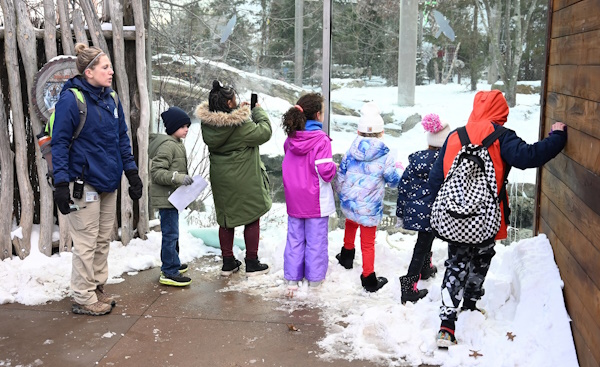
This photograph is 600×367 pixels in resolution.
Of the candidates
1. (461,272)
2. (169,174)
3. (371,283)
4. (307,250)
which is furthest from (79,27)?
(461,272)

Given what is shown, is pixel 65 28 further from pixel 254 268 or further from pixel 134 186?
pixel 254 268

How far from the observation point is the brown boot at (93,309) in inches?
193

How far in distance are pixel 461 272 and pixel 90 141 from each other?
291 cm

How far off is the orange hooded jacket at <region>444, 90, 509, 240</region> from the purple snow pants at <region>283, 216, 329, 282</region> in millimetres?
1528

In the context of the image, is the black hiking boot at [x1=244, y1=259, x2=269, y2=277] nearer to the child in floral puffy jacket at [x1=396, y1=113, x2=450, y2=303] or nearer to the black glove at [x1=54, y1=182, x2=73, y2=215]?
the child in floral puffy jacket at [x1=396, y1=113, x2=450, y2=303]

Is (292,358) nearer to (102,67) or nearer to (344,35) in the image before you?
(102,67)

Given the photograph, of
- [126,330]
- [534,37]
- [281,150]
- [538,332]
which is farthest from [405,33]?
[126,330]

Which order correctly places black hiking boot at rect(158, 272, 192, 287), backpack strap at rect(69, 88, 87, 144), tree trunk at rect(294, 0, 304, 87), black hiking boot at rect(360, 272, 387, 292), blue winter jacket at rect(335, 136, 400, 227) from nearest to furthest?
backpack strap at rect(69, 88, 87, 144)
blue winter jacket at rect(335, 136, 400, 227)
black hiking boot at rect(360, 272, 387, 292)
black hiking boot at rect(158, 272, 192, 287)
tree trunk at rect(294, 0, 304, 87)

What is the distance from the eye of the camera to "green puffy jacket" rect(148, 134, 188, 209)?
17.5ft

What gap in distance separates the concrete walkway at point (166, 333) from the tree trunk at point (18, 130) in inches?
42.4

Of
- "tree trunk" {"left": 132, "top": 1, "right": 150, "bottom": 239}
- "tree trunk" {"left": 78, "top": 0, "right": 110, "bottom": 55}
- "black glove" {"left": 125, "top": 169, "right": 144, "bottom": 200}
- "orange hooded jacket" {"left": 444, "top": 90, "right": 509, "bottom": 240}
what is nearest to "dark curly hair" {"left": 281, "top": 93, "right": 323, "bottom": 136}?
"black glove" {"left": 125, "top": 169, "right": 144, "bottom": 200}

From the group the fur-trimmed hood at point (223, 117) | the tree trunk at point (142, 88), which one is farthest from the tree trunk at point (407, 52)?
the tree trunk at point (142, 88)

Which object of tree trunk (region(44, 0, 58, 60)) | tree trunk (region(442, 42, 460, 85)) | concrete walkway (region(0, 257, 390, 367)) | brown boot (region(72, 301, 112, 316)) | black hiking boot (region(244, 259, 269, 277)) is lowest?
concrete walkway (region(0, 257, 390, 367))

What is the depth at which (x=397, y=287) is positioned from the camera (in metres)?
5.26
